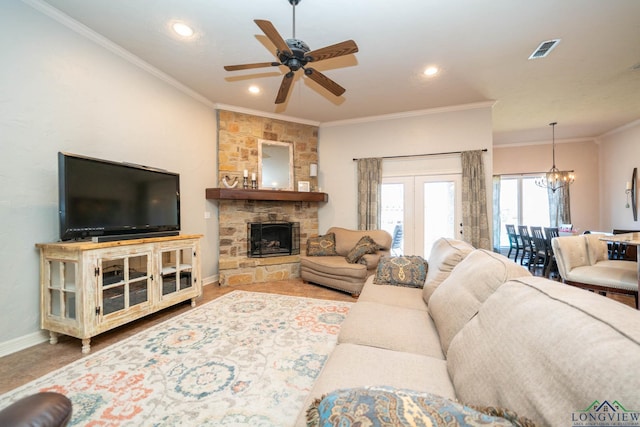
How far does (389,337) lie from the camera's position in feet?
4.91

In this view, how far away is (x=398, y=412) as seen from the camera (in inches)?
Result: 22.6

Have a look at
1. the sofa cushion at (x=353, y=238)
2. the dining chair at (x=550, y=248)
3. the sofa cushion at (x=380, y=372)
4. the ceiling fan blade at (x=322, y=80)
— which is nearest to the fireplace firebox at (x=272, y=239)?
the sofa cushion at (x=353, y=238)

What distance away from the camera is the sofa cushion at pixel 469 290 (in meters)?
1.23

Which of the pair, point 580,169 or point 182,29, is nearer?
point 182,29

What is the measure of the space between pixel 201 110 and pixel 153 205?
2.00 m

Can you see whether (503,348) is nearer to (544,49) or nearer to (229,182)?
(544,49)

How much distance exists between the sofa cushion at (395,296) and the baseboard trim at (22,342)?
9.66ft

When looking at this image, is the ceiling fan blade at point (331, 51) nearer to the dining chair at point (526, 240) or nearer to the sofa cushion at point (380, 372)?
the sofa cushion at point (380, 372)

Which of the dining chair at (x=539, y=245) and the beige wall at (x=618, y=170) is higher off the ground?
the beige wall at (x=618, y=170)

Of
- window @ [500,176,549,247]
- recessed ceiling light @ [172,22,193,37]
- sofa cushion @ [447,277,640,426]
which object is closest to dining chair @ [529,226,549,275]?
window @ [500,176,549,247]

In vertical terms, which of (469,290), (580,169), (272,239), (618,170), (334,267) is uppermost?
(580,169)

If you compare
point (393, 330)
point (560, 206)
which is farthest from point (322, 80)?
point (560, 206)

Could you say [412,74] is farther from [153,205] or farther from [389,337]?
[153,205]

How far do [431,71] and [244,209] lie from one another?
11.9 feet
